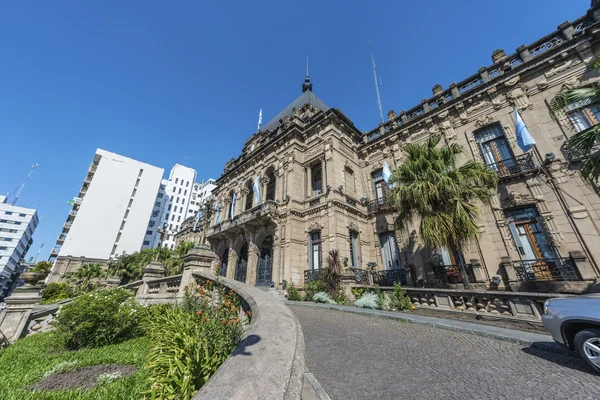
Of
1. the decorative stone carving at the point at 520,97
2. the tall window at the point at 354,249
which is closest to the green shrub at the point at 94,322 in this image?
the tall window at the point at 354,249

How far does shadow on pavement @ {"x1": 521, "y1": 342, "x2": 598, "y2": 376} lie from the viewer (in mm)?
3400

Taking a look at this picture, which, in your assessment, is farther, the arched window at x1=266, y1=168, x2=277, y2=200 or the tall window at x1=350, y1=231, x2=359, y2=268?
the arched window at x1=266, y1=168, x2=277, y2=200

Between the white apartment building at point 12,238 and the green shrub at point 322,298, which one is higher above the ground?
the white apartment building at point 12,238

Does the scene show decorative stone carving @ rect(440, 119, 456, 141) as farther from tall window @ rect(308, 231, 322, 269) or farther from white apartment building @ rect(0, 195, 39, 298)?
white apartment building @ rect(0, 195, 39, 298)

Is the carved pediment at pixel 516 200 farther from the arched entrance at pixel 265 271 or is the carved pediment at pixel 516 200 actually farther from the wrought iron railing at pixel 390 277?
the arched entrance at pixel 265 271

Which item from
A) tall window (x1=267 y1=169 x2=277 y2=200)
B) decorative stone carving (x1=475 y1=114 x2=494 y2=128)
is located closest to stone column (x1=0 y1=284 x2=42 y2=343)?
tall window (x1=267 y1=169 x2=277 y2=200)

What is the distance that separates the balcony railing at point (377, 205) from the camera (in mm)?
15973

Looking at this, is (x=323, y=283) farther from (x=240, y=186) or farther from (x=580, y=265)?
(x=240, y=186)

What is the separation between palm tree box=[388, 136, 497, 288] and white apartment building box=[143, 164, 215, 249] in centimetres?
5908

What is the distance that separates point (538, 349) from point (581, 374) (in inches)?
47.7

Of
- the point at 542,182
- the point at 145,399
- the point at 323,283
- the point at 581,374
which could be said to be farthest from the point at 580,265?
the point at 145,399

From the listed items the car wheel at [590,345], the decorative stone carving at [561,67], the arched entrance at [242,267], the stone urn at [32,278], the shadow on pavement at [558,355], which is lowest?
the shadow on pavement at [558,355]

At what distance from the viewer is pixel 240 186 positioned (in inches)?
902

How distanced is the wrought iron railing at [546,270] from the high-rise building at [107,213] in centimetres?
5550
